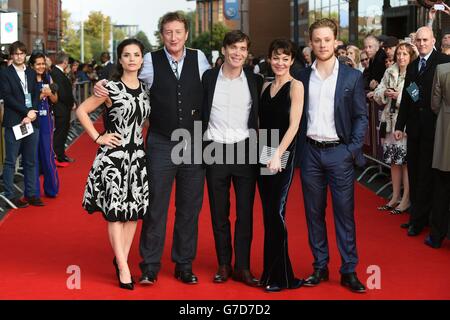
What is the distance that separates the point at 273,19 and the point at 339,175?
79673mm

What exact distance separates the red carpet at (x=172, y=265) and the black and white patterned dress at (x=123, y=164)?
631 millimetres

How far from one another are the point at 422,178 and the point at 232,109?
303 centimetres

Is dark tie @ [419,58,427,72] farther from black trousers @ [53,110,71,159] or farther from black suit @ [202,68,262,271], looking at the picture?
black trousers @ [53,110,71,159]

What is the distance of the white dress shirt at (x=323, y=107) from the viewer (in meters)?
6.76

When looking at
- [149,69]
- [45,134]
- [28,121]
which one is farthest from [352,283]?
[45,134]

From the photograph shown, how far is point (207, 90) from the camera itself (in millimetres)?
6852

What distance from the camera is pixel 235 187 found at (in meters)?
7.01

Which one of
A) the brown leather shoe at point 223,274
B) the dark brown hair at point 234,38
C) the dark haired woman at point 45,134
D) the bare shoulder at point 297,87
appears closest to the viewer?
the bare shoulder at point 297,87

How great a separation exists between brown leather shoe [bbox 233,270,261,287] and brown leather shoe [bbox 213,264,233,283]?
66mm

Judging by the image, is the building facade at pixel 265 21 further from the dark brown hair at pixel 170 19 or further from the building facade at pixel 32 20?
the dark brown hair at pixel 170 19

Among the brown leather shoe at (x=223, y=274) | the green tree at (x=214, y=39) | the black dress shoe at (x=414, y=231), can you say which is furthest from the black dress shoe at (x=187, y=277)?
the green tree at (x=214, y=39)

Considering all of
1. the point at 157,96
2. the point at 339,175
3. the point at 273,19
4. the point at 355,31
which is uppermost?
the point at 273,19
